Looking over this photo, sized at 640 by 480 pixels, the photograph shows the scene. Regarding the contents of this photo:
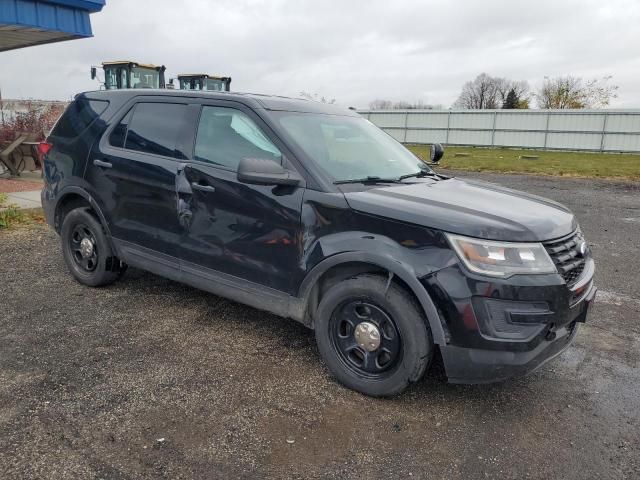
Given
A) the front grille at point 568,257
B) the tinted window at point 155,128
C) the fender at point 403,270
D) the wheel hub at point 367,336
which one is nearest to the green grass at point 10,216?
the tinted window at point 155,128

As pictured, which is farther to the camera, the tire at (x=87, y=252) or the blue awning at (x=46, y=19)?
the blue awning at (x=46, y=19)

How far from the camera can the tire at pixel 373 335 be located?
2.98 m

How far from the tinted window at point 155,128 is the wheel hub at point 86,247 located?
1.07 meters

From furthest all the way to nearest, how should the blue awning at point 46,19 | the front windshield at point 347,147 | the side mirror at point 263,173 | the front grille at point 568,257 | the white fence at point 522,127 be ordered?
1. the white fence at point 522,127
2. the blue awning at point 46,19
3. the front windshield at point 347,147
4. the side mirror at point 263,173
5. the front grille at point 568,257

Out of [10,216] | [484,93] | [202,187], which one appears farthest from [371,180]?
[484,93]

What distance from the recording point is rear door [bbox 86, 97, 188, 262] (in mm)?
4047

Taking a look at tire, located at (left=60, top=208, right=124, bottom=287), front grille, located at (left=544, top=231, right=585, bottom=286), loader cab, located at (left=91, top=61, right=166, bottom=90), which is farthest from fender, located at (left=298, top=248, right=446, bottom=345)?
loader cab, located at (left=91, top=61, right=166, bottom=90)

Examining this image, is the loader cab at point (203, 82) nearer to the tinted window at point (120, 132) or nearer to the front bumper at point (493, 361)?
the tinted window at point (120, 132)

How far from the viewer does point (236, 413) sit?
2975 mm

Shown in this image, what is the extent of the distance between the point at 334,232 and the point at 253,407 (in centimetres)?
115

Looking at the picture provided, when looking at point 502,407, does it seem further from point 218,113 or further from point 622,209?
point 622,209

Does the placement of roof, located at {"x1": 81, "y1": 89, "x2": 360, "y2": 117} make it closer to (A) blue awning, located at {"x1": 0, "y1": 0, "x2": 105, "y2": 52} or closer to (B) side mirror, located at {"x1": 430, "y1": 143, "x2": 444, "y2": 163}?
(B) side mirror, located at {"x1": 430, "y1": 143, "x2": 444, "y2": 163}

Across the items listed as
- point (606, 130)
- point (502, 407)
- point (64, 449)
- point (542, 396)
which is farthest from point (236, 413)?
point (606, 130)

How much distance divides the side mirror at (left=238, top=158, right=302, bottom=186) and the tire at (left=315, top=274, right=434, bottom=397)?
76 cm
